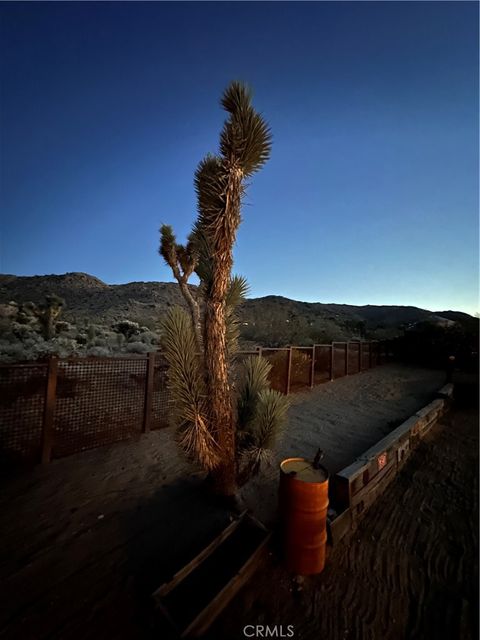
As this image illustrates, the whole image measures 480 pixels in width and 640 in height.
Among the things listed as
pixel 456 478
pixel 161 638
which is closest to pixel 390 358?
pixel 456 478

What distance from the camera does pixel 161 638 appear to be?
2.05m

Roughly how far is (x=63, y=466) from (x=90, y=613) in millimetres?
2589

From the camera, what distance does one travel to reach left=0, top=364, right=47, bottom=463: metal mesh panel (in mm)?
4070

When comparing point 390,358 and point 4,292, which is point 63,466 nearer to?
point 390,358

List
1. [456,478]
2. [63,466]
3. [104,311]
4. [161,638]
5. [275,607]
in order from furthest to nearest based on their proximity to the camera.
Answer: [104,311] < [456,478] < [63,466] < [275,607] < [161,638]

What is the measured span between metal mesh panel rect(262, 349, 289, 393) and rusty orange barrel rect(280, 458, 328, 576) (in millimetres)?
5736

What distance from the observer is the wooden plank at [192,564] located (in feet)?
7.30

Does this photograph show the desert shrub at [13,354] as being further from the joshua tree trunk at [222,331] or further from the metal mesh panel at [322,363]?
the metal mesh panel at [322,363]

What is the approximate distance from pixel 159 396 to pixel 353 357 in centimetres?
1053

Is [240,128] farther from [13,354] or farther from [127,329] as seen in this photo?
[127,329]

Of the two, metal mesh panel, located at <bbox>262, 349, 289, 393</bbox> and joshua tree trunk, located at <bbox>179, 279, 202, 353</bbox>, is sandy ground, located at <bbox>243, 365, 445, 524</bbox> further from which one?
joshua tree trunk, located at <bbox>179, 279, 202, 353</bbox>

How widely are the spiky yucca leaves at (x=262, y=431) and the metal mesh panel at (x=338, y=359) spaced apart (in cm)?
910

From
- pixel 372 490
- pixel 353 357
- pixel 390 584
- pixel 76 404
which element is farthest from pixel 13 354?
pixel 353 357

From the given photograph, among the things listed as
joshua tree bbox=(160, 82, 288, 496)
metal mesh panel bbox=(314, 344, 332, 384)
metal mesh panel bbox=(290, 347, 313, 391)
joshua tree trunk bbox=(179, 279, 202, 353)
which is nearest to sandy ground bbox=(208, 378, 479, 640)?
joshua tree bbox=(160, 82, 288, 496)
